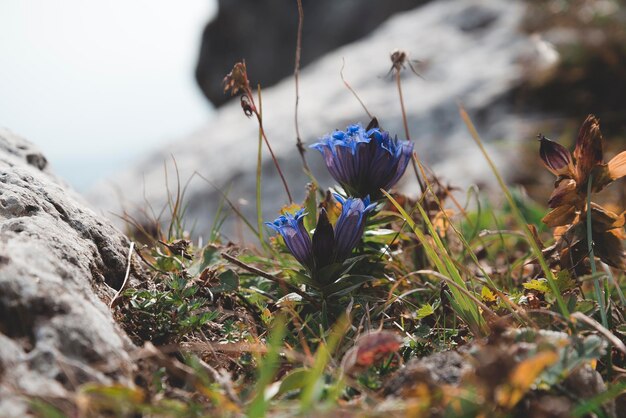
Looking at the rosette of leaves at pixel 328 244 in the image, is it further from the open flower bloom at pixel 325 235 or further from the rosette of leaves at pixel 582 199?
the rosette of leaves at pixel 582 199

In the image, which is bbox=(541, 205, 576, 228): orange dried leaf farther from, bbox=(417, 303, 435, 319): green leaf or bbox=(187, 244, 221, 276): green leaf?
bbox=(187, 244, 221, 276): green leaf

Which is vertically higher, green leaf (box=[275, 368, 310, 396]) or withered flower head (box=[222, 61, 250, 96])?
withered flower head (box=[222, 61, 250, 96])

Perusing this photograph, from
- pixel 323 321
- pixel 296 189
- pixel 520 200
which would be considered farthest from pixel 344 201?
pixel 296 189

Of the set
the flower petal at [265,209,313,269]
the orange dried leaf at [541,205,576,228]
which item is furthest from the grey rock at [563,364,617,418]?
the flower petal at [265,209,313,269]

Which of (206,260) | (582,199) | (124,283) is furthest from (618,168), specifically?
(124,283)

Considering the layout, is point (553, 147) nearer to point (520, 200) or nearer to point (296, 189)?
point (520, 200)

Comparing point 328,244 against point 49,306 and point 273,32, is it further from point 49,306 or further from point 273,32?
point 273,32
